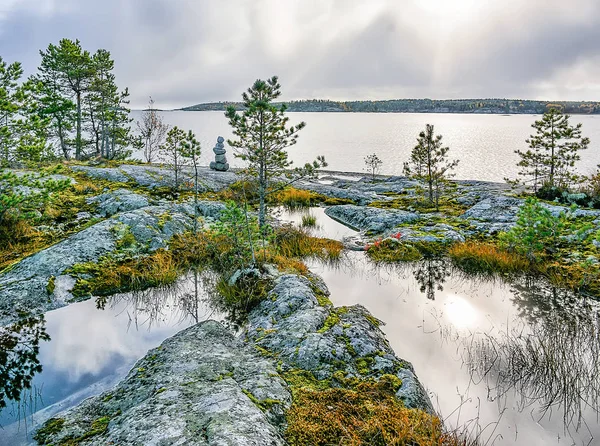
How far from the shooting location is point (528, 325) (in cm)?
661

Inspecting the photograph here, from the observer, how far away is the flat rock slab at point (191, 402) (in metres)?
2.94

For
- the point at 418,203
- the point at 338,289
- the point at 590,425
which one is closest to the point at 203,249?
the point at 338,289

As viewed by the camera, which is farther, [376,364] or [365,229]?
[365,229]

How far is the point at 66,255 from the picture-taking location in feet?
27.9

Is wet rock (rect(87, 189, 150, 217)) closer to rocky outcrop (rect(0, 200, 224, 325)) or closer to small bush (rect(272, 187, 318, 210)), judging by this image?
rocky outcrop (rect(0, 200, 224, 325))

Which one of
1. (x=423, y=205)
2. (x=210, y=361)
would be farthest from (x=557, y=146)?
(x=210, y=361)

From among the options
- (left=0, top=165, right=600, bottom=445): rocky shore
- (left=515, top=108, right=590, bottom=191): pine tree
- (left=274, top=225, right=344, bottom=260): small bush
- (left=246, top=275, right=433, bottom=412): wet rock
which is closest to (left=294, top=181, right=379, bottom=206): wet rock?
(left=515, top=108, right=590, bottom=191): pine tree

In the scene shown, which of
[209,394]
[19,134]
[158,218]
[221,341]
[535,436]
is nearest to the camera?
[209,394]

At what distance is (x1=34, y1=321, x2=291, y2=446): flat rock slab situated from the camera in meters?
A: 2.94

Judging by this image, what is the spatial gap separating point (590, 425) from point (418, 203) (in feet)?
47.3

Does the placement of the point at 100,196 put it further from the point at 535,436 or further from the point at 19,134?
the point at 535,436

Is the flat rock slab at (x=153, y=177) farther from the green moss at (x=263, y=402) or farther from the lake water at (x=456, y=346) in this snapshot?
the green moss at (x=263, y=402)

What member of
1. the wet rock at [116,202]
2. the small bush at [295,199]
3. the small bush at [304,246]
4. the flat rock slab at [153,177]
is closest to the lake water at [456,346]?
the small bush at [304,246]

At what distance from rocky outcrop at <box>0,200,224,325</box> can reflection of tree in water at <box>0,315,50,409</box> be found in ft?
1.20
